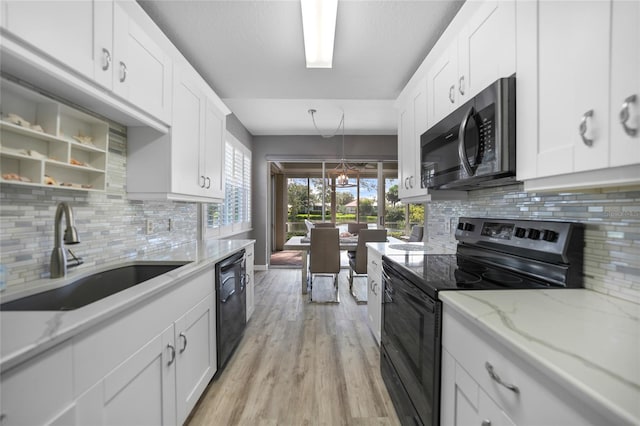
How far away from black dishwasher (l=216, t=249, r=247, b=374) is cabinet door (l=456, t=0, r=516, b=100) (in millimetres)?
1879

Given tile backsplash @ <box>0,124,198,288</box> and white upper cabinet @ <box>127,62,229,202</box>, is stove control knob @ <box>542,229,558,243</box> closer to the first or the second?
white upper cabinet @ <box>127,62,229,202</box>

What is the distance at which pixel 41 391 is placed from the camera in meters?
0.64

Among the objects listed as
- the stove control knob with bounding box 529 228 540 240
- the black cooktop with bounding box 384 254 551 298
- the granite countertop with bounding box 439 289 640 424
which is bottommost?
the granite countertop with bounding box 439 289 640 424

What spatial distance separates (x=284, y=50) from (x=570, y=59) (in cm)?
184

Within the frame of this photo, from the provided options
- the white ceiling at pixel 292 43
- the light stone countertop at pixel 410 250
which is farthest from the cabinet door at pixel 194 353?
the white ceiling at pixel 292 43

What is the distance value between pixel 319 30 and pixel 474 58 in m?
1.02

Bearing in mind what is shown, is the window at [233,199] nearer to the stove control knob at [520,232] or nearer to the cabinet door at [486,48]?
the cabinet door at [486,48]

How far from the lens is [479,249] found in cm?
157

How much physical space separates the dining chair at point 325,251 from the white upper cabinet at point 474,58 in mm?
1922

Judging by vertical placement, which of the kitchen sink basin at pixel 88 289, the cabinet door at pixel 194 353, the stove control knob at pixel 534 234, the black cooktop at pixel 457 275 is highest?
the stove control knob at pixel 534 234

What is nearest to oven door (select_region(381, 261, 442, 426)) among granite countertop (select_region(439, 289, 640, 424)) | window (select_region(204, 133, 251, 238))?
granite countertop (select_region(439, 289, 640, 424))

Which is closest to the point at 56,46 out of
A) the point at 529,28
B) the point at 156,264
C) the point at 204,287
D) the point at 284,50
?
the point at 156,264

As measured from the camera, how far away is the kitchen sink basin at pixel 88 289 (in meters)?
1.02

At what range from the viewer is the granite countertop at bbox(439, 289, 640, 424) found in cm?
47
